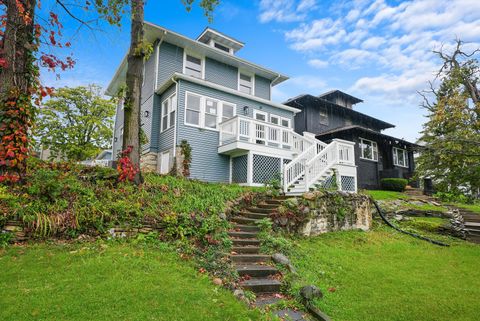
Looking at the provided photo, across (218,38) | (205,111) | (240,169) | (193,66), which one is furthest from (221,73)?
(240,169)

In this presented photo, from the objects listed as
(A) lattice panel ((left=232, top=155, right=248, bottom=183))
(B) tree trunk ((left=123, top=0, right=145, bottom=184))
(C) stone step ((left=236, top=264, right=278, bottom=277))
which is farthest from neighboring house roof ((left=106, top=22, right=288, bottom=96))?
(C) stone step ((left=236, top=264, right=278, bottom=277))

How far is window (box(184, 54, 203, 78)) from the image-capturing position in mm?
15148

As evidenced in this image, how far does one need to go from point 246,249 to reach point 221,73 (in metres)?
12.4

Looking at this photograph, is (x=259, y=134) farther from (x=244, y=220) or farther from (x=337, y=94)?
(x=337, y=94)

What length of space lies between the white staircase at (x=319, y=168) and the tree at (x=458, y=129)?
2.82 m

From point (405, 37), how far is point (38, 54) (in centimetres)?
1212

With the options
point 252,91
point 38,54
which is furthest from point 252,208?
point 252,91

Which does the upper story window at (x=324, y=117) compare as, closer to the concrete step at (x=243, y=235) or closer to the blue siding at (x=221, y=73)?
the blue siding at (x=221, y=73)

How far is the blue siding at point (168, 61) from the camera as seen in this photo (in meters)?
14.5

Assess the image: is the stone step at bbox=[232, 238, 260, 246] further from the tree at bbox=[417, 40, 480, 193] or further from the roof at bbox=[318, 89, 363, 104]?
the roof at bbox=[318, 89, 363, 104]

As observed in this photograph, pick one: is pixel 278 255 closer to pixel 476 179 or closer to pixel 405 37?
pixel 476 179

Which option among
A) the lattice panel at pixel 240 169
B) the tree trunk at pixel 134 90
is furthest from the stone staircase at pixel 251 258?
the lattice panel at pixel 240 169

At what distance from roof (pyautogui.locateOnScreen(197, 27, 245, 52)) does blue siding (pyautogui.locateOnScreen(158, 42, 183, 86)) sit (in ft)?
11.2

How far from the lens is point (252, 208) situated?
8.83 meters
